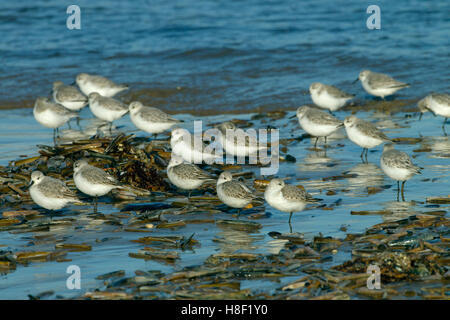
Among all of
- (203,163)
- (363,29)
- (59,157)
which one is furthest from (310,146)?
(363,29)

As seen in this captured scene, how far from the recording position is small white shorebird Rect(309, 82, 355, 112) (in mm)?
12820

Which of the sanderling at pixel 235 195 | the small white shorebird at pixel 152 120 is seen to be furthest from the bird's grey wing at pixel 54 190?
the small white shorebird at pixel 152 120

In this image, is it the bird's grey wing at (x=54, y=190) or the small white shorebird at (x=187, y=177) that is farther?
the small white shorebird at (x=187, y=177)

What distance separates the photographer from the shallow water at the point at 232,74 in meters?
6.41

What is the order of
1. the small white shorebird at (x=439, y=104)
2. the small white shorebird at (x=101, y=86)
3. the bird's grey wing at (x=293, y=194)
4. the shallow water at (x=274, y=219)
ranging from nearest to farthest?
the shallow water at (x=274, y=219), the bird's grey wing at (x=293, y=194), the small white shorebird at (x=439, y=104), the small white shorebird at (x=101, y=86)

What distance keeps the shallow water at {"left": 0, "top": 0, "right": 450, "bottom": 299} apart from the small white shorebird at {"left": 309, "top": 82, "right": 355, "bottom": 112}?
260mm

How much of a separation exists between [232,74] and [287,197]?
9.73 meters

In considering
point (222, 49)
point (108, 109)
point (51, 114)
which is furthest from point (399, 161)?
point (222, 49)

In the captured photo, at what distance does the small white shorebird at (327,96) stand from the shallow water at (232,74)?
260 millimetres

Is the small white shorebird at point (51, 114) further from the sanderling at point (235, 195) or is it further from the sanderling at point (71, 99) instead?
the sanderling at point (235, 195)

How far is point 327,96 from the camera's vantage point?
1281 cm

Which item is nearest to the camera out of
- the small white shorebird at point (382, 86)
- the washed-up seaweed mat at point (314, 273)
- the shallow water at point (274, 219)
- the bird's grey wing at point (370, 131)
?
the washed-up seaweed mat at point (314, 273)

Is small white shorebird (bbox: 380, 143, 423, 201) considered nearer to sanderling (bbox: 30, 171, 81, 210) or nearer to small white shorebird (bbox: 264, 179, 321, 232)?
small white shorebird (bbox: 264, 179, 321, 232)

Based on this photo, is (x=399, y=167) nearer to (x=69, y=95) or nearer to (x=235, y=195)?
(x=235, y=195)
